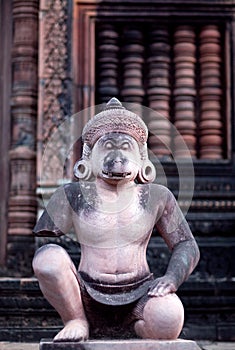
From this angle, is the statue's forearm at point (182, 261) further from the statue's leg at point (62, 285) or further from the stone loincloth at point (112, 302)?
the statue's leg at point (62, 285)

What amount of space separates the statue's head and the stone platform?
0.95 m

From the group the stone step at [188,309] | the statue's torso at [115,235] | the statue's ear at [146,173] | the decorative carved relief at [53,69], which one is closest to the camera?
the statue's torso at [115,235]

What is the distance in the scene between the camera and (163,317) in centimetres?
349

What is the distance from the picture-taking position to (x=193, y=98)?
7.71 metres

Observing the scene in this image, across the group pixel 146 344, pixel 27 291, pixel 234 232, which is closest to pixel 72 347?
pixel 146 344

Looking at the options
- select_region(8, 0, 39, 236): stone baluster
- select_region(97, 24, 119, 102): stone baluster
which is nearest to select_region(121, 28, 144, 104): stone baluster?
select_region(97, 24, 119, 102): stone baluster

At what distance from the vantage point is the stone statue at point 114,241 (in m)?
3.57

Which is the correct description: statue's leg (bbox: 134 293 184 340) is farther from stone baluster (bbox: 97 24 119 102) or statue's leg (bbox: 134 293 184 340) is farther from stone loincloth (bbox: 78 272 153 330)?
stone baluster (bbox: 97 24 119 102)

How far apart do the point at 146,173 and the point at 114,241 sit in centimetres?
49

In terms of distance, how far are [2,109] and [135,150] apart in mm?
4202

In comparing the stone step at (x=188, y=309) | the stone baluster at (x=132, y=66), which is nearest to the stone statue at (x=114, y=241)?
the stone step at (x=188, y=309)

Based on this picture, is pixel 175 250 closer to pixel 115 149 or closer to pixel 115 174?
pixel 115 174

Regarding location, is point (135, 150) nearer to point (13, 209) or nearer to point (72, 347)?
point (72, 347)

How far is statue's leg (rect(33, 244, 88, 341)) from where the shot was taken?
356 centimetres
